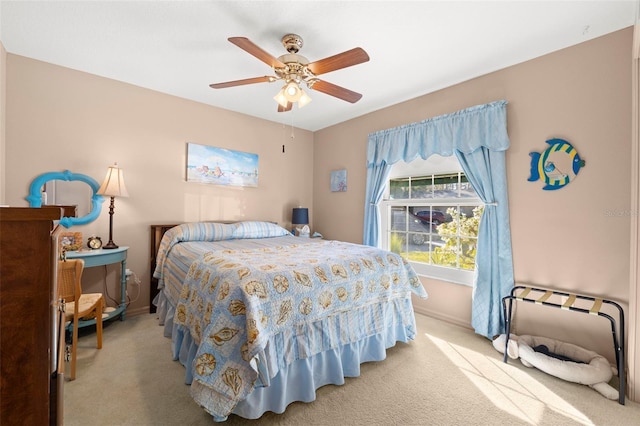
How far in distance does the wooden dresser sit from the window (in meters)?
3.13

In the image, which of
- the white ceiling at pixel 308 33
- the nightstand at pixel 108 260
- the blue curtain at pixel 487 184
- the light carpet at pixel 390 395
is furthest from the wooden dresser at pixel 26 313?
the blue curtain at pixel 487 184

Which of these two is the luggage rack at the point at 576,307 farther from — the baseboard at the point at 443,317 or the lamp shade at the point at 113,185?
the lamp shade at the point at 113,185

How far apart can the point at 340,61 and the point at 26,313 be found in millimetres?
1948

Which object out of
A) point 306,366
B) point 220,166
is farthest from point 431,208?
point 220,166

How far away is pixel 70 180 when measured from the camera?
2.71 metres

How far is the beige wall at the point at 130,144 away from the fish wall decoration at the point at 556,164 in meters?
3.19

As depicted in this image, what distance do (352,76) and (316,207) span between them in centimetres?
229

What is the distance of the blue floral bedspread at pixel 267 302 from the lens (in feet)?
4.70

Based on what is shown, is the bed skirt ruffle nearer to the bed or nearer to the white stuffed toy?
the bed

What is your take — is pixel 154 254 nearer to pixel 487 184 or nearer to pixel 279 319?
pixel 279 319

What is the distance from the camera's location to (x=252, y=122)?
3986 millimetres

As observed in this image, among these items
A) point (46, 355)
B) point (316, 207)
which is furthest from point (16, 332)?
point (316, 207)

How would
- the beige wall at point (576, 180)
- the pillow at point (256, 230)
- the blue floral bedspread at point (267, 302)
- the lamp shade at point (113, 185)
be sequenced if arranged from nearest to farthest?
1. the blue floral bedspread at point (267, 302)
2. the beige wall at point (576, 180)
3. the lamp shade at point (113, 185)
4. the pillow at point (256, 230)

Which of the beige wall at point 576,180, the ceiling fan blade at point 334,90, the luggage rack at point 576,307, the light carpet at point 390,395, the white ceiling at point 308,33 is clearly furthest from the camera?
the ceiling fan blade at point 334,90
